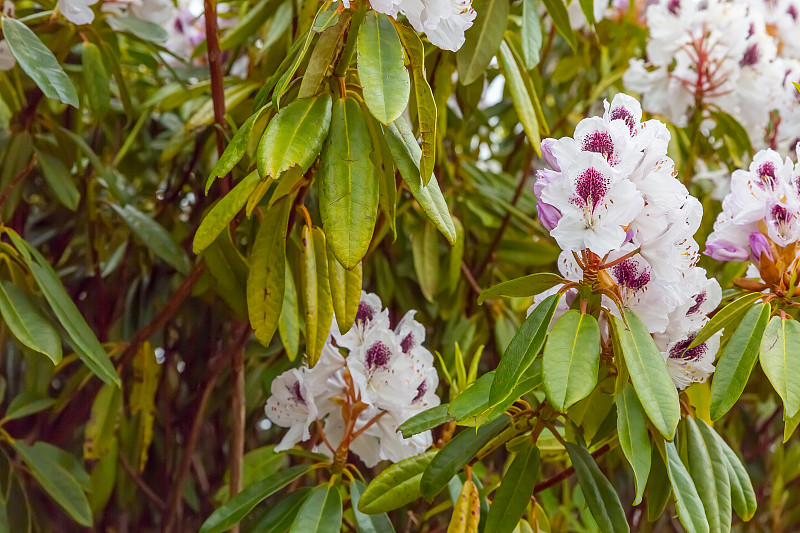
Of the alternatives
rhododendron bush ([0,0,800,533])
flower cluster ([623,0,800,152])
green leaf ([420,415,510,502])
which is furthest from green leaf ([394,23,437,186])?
flower cluster ([623,0,800,152])

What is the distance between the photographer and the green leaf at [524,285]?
0.59 meters

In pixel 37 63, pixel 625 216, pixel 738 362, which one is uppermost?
pixel 37 63

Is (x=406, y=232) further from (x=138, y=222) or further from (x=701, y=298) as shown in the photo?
(x=701, y=298)

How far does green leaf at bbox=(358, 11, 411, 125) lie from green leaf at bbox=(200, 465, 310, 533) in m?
0.37

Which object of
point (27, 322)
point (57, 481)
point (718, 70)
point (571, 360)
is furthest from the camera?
point (718, 70)

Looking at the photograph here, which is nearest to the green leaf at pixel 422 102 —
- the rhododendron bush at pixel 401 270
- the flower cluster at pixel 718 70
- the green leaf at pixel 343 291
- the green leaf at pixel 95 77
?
the rhododendron bush at pixel 401 270

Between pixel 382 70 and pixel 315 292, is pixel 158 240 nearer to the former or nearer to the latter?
pixel 315 292

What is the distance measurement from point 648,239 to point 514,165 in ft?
2.63

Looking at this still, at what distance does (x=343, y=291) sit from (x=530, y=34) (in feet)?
1.16

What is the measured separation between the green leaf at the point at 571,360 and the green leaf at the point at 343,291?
7.0 inches

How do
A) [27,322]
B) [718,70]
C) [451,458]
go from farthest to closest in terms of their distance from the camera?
[718,70]
[27,322]
[451,458]

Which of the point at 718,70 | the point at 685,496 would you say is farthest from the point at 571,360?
the point at 718,70

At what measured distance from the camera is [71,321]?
75 cm

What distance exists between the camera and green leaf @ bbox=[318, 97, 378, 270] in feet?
1.77
